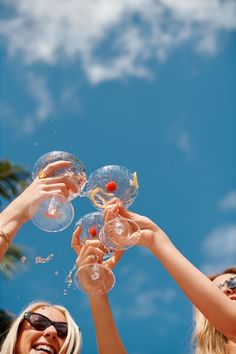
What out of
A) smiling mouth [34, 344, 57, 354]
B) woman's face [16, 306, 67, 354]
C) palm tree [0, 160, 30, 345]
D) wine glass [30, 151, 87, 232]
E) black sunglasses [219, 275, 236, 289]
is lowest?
smiling mouth [34, 344, 57, 354]

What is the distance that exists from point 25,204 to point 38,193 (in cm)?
12

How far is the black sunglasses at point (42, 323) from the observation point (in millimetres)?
5535

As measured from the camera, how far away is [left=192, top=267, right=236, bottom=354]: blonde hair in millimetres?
5418

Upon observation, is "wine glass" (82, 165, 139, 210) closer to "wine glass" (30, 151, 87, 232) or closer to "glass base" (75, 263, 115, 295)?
"wine glass" (30, 151, 87, 232)

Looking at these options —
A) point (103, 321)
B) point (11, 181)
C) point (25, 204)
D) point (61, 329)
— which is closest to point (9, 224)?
point (25, 204)

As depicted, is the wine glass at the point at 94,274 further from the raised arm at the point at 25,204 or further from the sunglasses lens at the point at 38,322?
the sunglasses lens at the point at 38,322

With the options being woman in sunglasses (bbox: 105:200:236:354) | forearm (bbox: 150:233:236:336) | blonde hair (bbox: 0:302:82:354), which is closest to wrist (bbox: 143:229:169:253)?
woman in sunglasses (bbox: 105:200:236:354)

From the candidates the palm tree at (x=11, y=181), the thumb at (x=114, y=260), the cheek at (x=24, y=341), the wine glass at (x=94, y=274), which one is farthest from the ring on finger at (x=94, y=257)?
the palm tree at (x=11, y=181)

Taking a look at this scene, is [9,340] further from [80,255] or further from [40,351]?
[80,255]

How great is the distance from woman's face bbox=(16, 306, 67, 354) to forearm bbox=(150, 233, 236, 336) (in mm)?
1391

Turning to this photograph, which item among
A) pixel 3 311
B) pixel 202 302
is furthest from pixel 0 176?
pixel 202 302

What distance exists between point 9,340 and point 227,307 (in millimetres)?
1955

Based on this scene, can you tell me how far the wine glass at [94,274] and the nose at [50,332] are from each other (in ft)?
1.97

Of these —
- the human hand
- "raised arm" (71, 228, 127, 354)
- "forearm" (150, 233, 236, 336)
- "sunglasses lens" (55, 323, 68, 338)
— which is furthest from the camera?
"sunglasses lens" (55, 323, 68, 338)
